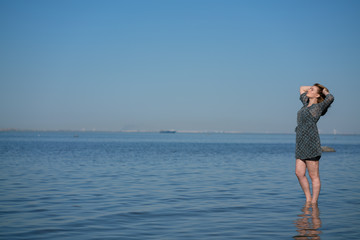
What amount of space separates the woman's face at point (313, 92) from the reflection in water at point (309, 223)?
8.13ft

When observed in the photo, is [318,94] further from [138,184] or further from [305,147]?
[138,184]

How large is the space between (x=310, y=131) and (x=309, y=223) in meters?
1.94

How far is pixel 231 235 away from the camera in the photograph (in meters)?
6.70

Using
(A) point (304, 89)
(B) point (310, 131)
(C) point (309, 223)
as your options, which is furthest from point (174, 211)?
(A) point (304, 89)

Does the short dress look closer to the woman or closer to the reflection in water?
the woman

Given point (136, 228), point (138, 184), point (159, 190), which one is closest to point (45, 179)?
point (138, 184)

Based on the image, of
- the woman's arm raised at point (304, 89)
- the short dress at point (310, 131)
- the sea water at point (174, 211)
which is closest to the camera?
the sea water at point (174, 211)

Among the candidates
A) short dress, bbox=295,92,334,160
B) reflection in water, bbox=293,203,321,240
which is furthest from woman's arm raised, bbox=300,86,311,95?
reflection in water, bbox=293,203,321,240

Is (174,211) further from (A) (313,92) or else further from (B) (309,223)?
(A) (313,92)

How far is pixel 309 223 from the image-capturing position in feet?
24.6

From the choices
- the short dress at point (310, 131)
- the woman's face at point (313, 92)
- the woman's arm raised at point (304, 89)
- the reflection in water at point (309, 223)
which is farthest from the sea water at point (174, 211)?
the woman's arm raised at point (304, 89)

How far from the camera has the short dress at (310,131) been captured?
27.3 feet

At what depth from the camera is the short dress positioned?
8.33m

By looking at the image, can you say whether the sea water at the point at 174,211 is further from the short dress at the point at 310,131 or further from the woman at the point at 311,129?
the short dress at the point at 310,131
